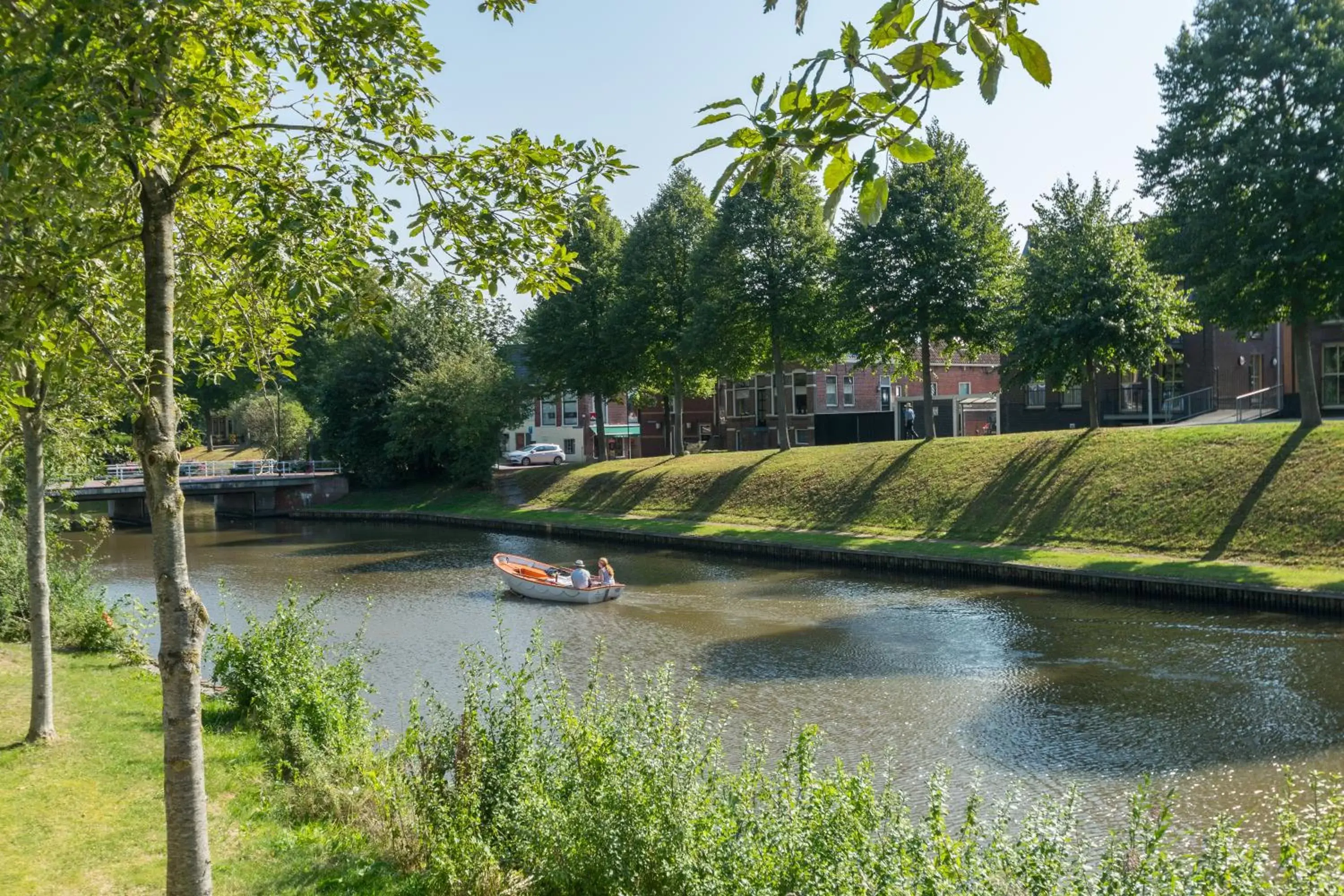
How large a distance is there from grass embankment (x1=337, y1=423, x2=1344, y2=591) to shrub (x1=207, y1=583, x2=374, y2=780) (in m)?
20.2

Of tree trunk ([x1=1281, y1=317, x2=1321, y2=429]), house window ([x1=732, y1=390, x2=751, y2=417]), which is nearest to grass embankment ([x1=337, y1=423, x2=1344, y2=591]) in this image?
tree trunk ([x1=1281, y1=317, x2=1321, y2=429])

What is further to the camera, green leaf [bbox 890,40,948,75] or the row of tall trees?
the row of tall trees

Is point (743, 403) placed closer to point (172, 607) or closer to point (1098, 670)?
point (1098, 670)

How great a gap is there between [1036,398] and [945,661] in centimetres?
3339

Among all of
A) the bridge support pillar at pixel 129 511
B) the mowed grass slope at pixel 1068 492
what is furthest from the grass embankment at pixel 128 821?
the bridge support pillar at pixel 129 511

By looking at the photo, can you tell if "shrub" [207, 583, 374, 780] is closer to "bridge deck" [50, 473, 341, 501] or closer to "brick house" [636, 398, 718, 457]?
"bridge deck" [50, 473, 341, 501]

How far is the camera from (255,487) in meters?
60.0

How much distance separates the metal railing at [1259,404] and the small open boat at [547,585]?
25.0 m

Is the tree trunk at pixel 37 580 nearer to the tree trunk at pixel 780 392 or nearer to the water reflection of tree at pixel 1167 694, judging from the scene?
the water reflection of tree at pixel 1167 694

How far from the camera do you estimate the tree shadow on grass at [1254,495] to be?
86.6 feet

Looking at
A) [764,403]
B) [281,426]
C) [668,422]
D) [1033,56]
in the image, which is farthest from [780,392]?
[1033,56]

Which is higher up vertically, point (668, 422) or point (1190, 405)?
point (668, 422)

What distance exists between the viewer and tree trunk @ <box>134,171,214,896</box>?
5.81 m

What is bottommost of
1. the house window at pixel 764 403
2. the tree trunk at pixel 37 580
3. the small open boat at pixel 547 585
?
the small open boat at pixel 547 585
